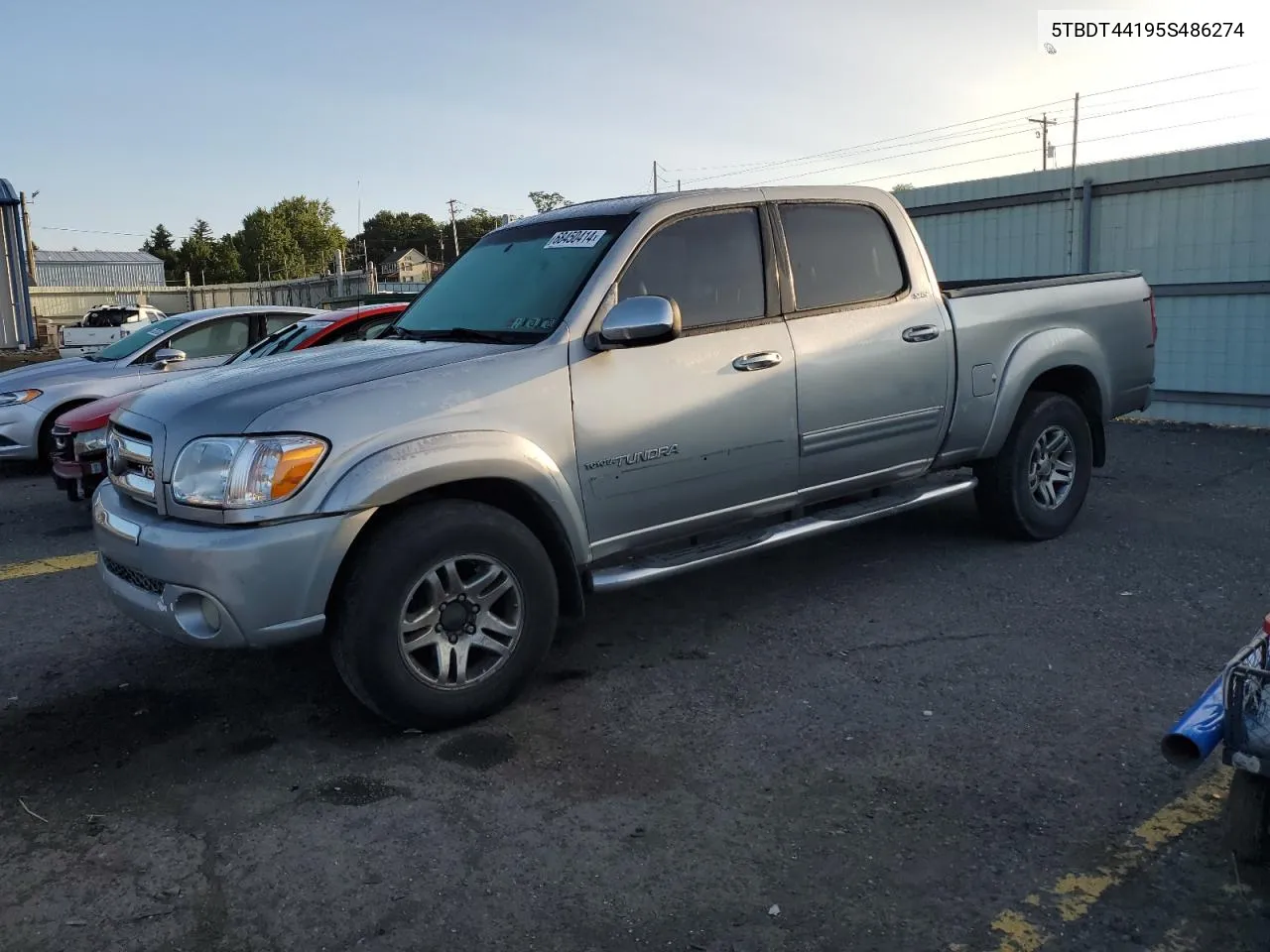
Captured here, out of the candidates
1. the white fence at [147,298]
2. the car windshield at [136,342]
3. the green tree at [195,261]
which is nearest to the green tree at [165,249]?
the green tree at [195,261]

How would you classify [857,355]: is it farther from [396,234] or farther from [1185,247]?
[396,234]

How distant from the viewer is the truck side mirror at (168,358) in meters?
9.10

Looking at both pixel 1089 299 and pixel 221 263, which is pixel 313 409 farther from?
pixel 221 263

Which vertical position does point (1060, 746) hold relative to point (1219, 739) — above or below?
below

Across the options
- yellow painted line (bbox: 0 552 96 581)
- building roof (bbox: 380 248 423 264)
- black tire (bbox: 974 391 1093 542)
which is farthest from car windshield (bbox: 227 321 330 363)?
building roof (bbox: 380 248 423 264)

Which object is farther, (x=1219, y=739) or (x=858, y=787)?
(x=858, y=787)

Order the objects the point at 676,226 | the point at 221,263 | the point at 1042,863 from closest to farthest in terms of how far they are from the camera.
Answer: the point at 1042,863 → the point at 676,226 → the point at 221,263

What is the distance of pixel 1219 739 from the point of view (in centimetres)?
267

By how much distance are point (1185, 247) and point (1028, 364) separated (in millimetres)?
6305

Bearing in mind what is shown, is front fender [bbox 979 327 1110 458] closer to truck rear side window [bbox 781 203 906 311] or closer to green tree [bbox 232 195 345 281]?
truck rear side window [bbox 781 203 906 311]

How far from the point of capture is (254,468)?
346 cm

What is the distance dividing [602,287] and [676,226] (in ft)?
1.81

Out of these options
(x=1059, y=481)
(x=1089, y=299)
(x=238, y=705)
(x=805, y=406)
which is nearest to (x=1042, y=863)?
(x=805, y=406)

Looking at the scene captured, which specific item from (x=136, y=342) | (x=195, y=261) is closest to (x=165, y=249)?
(x=195, y=261)
